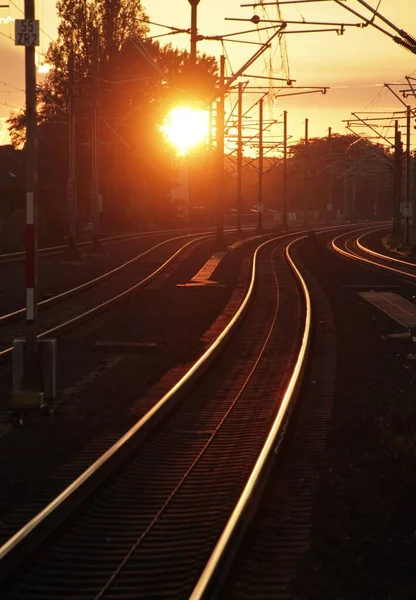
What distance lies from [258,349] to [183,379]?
4101 mm

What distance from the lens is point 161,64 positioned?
79.3m

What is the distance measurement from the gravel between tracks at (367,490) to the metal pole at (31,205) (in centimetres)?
375

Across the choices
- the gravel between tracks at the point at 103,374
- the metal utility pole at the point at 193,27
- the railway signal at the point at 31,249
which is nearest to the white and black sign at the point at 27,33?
the railway signal at the point at 31,249

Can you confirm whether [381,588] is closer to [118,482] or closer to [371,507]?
[371,507]

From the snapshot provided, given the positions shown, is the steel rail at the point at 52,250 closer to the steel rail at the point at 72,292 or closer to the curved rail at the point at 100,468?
the steel rail at the point at 72,292

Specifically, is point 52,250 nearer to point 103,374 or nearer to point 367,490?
point 103,374

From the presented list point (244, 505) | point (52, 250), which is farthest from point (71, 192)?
point (244, 505)

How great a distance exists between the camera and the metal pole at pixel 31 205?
39.7ft

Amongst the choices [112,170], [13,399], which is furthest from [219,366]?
[112,170]

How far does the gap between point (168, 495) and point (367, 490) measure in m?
1.76

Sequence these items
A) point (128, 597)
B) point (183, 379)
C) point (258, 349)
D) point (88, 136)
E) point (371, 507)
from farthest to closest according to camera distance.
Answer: point (88, 136) → point (258, 349) → point (183, 379) → point (371, 507) → point (128, 597)

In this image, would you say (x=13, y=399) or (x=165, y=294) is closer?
(x=13, y=399)

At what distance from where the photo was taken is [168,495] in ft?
27.8

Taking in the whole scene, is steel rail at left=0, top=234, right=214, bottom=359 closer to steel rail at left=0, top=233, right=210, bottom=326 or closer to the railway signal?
steel rail at left=0, top=233, right=210, bottom=326
